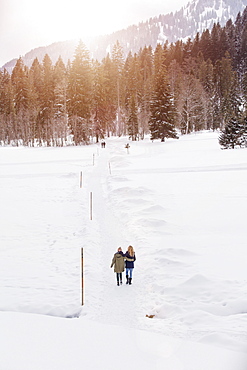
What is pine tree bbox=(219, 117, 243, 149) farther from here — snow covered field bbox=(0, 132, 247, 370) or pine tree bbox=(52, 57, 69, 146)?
pine tree bbox=(52, 57, 69, 146)

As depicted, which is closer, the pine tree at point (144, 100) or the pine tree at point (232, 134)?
the pine tree at point (232, 134)

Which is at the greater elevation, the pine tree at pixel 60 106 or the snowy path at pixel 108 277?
the pine tree at pixel 60 106

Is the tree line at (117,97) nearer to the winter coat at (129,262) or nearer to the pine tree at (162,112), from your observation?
the pine tree at (162,112)

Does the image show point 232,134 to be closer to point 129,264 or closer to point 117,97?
point 129,264

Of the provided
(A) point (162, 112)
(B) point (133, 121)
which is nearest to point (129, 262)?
(A) point (162, 112)

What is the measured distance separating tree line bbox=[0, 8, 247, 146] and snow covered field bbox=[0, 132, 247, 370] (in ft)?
98.1

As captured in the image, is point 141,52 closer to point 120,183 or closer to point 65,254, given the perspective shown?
point 120,183

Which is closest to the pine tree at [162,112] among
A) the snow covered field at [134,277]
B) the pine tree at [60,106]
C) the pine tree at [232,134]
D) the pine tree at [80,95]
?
the pine tree at [80,95]

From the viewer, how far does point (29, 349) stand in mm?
5406

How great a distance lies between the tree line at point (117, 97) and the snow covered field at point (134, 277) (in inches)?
1177

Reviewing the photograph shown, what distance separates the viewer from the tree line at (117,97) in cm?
4888

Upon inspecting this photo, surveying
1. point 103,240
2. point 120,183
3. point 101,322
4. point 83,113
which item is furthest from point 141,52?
point 101,322

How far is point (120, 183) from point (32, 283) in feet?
43.7

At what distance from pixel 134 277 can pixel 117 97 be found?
56997 millimetres
